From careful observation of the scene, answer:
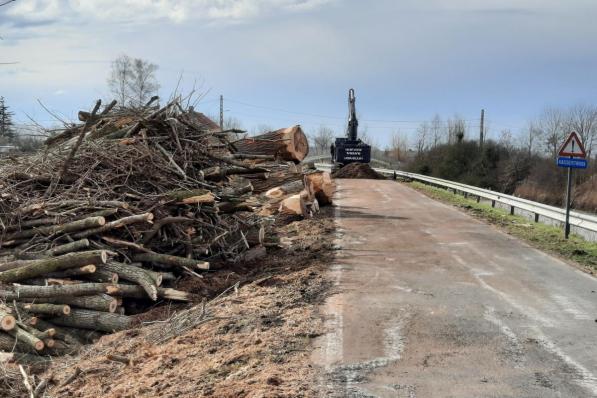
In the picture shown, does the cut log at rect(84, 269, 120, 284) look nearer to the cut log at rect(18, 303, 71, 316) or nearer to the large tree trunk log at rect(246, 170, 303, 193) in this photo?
the cut log at rect(18, 303, 71, 316)

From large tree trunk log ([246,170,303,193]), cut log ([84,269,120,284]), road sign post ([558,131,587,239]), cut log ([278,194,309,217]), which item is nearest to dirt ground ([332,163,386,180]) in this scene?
large tree trunk log ([246,170,303,193])

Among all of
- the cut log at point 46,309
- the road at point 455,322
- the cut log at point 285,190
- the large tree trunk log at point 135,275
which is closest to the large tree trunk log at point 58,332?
the cut log at point 46,309

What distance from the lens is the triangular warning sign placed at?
12562 mm

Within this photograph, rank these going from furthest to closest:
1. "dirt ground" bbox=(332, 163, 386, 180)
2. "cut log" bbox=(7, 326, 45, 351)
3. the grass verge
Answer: "dirt ground" bbox=(332, 163, 386, 180) → the grass verge → "cut log" bbox=(7, 326, 45, 351)

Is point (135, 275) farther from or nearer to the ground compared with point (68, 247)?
nearer to the ground

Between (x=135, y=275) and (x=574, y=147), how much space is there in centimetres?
1032

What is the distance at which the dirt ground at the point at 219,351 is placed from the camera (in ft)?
15.2

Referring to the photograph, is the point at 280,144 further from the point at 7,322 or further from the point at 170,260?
the point at 7,322

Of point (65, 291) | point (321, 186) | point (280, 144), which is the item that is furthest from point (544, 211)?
point (65, 291)

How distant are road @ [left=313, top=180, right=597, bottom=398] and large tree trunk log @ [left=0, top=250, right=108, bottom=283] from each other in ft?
11.0

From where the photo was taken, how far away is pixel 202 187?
10469 millimetres

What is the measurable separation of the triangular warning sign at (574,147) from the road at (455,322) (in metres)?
2.97

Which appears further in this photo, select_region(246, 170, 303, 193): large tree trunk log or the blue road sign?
select_region(246, 170, 303, 193): large tree trunk log

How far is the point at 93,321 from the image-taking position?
696 centimetres
